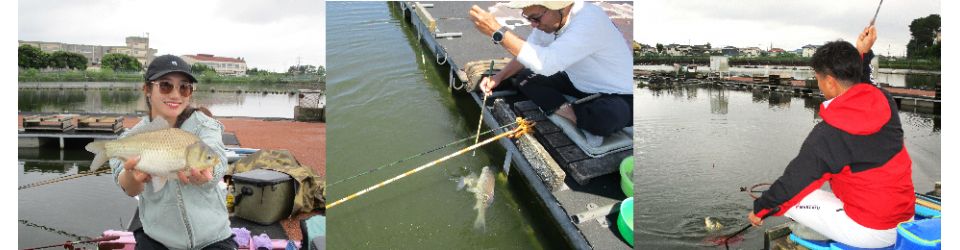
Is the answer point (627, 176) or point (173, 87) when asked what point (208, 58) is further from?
point (627, 176)

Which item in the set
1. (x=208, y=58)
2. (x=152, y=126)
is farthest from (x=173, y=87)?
(x=208, y=58)

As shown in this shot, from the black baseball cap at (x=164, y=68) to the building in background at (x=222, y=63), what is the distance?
0.42 metres

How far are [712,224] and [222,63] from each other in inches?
113

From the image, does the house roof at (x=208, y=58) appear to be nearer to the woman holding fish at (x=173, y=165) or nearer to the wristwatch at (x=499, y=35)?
the woman holding fish at (x=173, y=165)

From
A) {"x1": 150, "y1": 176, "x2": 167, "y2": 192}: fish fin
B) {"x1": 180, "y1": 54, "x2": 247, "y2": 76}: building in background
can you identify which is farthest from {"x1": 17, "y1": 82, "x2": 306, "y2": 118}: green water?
{"x1": 150, "y1": 176, "x2": 167, "y2": 192}: fish fin

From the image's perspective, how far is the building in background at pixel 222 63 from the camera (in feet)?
8.37

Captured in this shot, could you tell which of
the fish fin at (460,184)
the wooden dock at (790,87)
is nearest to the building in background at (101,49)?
the fish fin at (460,184)

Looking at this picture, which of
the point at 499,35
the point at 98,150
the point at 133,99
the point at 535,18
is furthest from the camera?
the point at 133,99

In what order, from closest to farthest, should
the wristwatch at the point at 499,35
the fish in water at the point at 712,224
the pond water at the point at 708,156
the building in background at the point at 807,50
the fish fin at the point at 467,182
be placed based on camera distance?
the wristwatch at the point at 499,35
the fish fin at the point at 467,182
the building in background at the point at 807,50
the pond water at the point at 708,156
the fish in water at the point at 712,224

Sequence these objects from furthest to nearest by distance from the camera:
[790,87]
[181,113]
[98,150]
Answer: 1. [790,87]
2. [181,113]
3. [98,150]

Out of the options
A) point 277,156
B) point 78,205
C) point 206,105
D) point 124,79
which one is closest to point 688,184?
point 277,156

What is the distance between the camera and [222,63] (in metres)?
2.66
